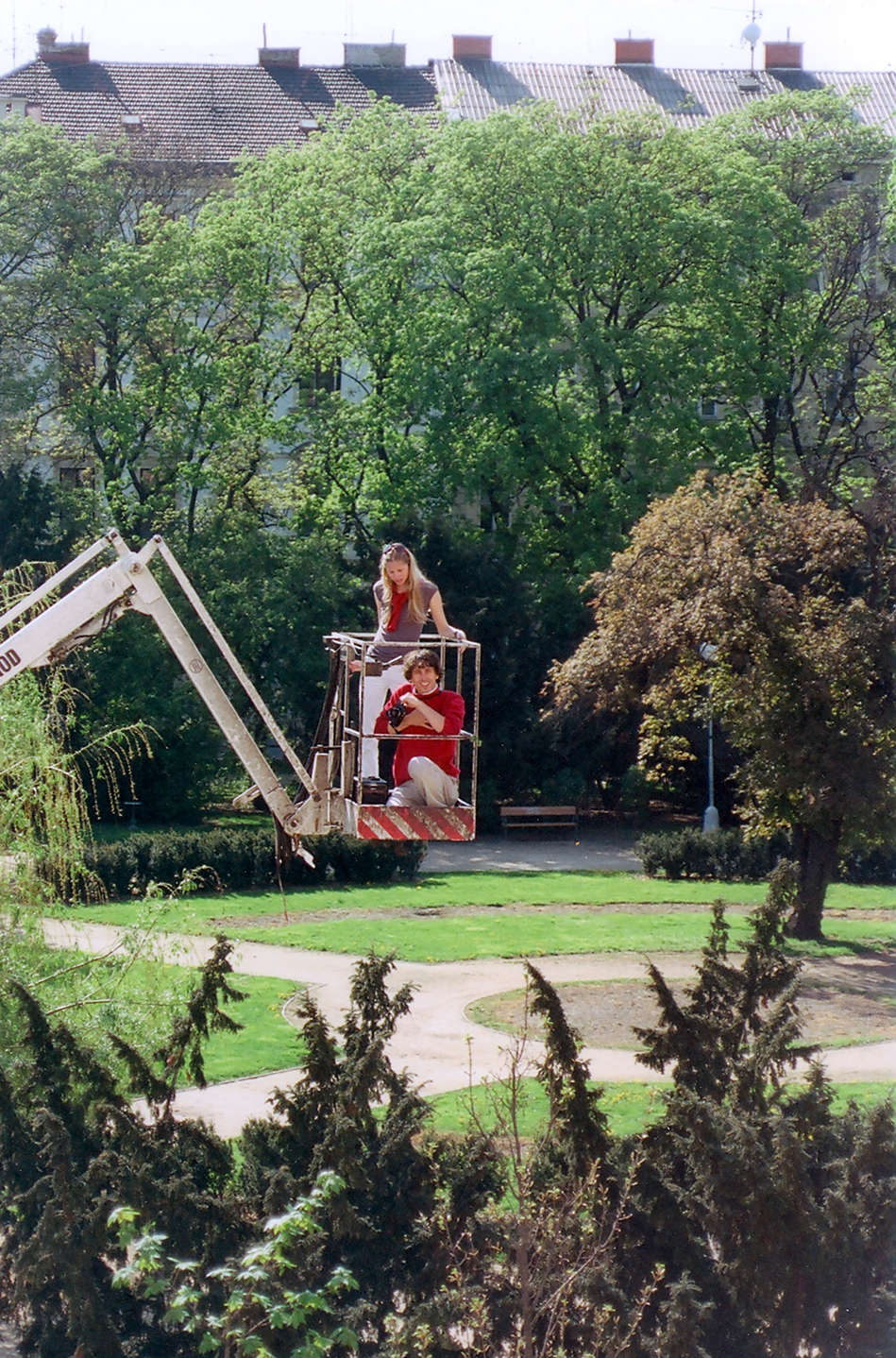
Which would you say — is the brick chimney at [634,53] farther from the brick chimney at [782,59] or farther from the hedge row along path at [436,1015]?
the hedge row along path at [436,1015]

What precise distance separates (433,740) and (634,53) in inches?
1389

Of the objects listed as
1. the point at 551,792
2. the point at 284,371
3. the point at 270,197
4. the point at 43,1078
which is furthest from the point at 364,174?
the point at 43,1078

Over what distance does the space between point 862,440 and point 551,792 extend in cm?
1028

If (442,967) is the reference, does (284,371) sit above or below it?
above

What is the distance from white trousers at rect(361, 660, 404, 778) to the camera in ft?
30.9

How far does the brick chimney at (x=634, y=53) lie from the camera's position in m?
39.8

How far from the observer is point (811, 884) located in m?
23.9

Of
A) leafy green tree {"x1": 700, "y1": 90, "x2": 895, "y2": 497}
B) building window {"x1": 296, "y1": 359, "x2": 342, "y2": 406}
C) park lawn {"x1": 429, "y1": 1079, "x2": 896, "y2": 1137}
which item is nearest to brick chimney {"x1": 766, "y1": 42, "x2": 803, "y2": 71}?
leafy green tree {"x1": 700, "y1": 90, "x2": 895, "y2": 497}

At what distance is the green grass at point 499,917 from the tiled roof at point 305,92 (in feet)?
63.9

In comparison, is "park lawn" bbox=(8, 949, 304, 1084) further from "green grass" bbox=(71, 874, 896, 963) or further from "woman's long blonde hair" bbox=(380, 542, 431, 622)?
"green grass" bbox=(71, 874, 896, 963)

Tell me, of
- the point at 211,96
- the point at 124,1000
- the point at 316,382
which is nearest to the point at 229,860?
the point at 124,1000

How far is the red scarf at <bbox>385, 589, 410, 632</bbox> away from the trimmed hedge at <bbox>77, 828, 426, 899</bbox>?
16099 millimetres

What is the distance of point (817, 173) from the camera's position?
36.5 metres

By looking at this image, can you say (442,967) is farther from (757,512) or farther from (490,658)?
(490,658)
